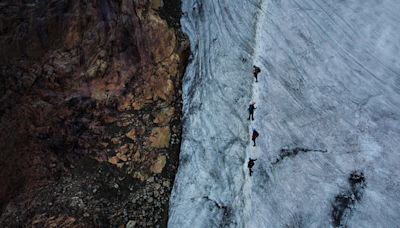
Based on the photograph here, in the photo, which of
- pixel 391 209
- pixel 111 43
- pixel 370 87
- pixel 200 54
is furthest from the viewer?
pixel 200 54

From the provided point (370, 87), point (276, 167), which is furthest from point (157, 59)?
point (370, 87)

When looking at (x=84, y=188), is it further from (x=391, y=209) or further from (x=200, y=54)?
(x=391, y=209)

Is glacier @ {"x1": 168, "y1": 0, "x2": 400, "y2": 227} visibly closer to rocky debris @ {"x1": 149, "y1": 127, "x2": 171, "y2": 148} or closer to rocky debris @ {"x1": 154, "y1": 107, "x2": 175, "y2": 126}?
rocky debris @ {"x1": 154, "y1": 107, "x2": 175, "y2": 126}

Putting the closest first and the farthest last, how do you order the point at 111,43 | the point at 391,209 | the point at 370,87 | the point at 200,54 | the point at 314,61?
the point at 391,209, the point at 370,87, the point at 314,61, the point at 111,43, the point at 200,54

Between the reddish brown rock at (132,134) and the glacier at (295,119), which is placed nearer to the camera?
the glacier at (295,119)

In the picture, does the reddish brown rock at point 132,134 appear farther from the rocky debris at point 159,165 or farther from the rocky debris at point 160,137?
the rocky debris at point 159,165

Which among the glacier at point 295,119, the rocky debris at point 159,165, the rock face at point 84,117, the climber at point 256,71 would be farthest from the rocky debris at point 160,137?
the climber at point 256,71

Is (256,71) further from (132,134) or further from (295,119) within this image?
(132,134)
